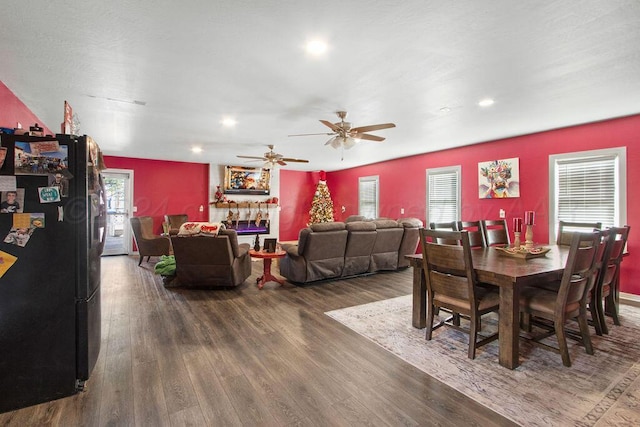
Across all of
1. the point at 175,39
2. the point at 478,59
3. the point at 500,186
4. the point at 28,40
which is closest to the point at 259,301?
the point at 175,39

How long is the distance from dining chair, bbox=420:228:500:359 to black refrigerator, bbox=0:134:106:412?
2689 millimetres

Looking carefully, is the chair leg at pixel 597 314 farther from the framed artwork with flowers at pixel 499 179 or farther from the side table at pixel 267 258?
the side table at pixel 267 258

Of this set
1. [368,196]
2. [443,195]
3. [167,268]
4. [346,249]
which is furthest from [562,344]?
[368,196]

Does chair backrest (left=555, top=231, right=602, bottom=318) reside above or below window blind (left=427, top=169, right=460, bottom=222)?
below

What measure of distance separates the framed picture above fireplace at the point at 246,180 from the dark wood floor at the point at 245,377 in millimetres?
5311

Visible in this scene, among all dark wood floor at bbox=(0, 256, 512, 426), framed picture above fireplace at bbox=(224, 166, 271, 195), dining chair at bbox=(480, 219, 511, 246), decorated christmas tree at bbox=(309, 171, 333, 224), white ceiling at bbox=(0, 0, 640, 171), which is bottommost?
dark wood floor at bbox=(0, 256, 512, 426)

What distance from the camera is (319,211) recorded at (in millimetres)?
9570

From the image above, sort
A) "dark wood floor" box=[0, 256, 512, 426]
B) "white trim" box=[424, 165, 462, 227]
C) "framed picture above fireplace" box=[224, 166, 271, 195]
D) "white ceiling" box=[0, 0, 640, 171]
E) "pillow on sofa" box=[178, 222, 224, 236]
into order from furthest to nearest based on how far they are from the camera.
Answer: "framed picture above fireplace" box=[224, 166, 271, 195], "white trim" box=[424, 165, 462, 227], "pillow on sofa" box=[178, 222, 224, 236], "white ceiling" box=[0, 0, 640, 171], "dark wood floor" box=[0, 256, 512, 426]

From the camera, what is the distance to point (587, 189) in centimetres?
446

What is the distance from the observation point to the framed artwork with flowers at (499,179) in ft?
17.3

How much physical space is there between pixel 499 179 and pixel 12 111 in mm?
6906

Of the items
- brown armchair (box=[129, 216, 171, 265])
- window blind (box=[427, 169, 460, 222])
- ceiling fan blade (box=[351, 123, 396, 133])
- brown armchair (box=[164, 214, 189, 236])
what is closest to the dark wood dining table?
ceiling fan blade (box=[351, 123, 396, 133])

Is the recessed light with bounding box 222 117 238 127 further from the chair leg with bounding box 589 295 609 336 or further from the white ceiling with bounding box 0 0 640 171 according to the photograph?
the chair leg with bounding box 589 295 609 336

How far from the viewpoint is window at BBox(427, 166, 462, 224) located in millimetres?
6339
